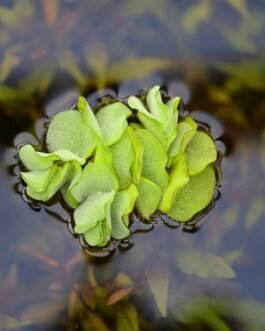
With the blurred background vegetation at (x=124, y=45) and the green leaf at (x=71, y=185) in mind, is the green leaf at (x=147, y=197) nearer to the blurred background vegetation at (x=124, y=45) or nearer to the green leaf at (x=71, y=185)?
the green leaf at (x=71, y=185)

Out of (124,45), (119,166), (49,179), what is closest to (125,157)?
(119,166)

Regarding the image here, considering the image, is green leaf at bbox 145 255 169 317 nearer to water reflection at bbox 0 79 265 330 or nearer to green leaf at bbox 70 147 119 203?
water reflection at bbox 0 79 265 330

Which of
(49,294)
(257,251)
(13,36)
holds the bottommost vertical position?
(257,251)

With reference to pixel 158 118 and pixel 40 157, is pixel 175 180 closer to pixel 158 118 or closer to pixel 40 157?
pixel 158 118

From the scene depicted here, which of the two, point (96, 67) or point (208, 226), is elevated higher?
point (96, 67)

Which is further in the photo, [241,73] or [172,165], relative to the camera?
[241,73]

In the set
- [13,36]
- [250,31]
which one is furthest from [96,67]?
[250,31]

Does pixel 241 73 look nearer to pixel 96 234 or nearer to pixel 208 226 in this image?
pixel 208 226
